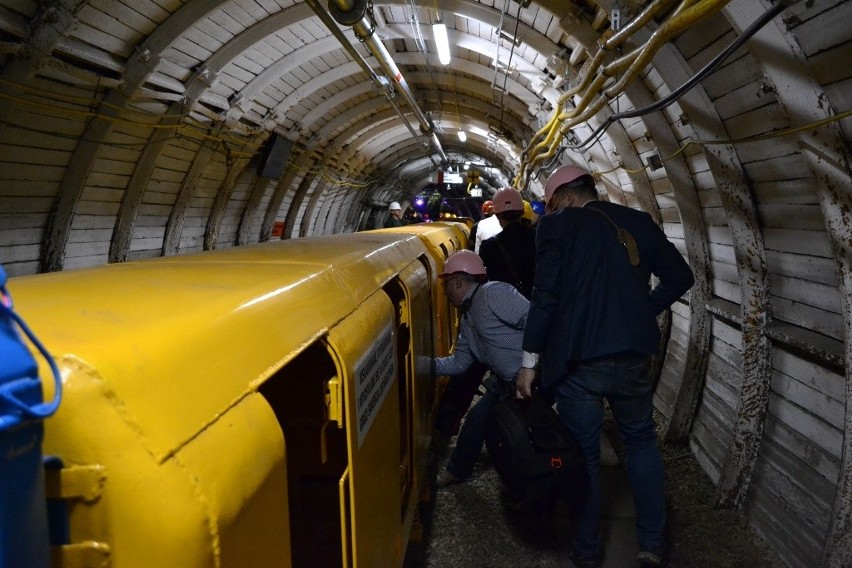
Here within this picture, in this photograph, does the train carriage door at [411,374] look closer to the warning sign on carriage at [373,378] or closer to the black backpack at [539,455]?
the warning sign on carriage at [373,378]

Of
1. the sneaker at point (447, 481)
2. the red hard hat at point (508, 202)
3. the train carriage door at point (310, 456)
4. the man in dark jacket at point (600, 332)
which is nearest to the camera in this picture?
the train carriage door at point (310, 456)

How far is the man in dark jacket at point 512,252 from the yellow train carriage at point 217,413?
290 cm

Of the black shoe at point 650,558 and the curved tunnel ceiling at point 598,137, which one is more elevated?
the curved tunnel ceiling at point 598,137

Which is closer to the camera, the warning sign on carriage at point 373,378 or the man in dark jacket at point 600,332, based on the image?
the warning sign on carriage at point 373,378

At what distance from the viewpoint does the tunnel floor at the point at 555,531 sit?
3.23 metres

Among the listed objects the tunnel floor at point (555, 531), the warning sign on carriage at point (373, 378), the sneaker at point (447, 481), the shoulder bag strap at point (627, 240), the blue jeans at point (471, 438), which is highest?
the shoulder bag strap at point (627, 240)

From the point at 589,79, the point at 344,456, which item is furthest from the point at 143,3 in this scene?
the point at 344,456

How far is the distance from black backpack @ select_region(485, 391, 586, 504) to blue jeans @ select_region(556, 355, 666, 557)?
5.3 inches

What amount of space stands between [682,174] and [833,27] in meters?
2.17

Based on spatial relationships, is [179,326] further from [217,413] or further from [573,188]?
[573,188]

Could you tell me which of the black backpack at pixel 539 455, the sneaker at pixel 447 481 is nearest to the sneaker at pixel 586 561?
the black backpack at pixel 539 455

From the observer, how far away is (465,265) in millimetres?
3693

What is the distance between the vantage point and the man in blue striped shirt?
3455 mm

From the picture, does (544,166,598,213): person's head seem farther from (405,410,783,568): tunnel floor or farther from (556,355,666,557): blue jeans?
(405,410,783,568): tunnel floor
